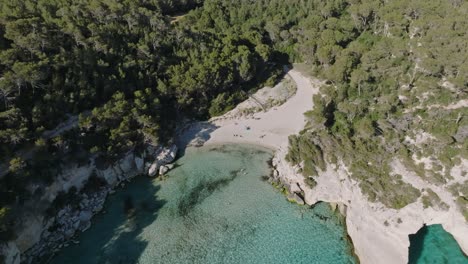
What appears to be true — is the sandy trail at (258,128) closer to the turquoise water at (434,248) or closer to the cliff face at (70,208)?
the cliff face at (70,208)

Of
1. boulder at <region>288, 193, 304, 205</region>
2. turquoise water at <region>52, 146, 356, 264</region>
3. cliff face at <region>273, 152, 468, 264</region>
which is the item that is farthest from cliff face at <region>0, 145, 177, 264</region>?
cliff face at <region>273, 152, 468, 264</region>

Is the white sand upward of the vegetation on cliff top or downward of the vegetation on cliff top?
downward

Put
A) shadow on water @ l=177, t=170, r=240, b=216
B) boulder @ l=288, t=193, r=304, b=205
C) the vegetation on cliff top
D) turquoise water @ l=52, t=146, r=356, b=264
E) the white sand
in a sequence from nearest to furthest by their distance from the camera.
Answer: the white sand < turquoise water @ l=52, t=146, r=356, b=264 < the vegetation on cliff top < boulder @ l=288, t=193, r=304, b=205 < shadow on water @ l=177, t=170, r=240, b=216

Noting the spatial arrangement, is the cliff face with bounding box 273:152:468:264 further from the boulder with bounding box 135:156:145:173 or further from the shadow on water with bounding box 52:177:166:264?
the boulder with bounding box 135:156:145:173

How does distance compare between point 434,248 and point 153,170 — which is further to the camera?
point 153,170

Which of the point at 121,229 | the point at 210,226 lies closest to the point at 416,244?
the point at 210,226

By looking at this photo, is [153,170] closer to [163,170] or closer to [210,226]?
[163,170]
